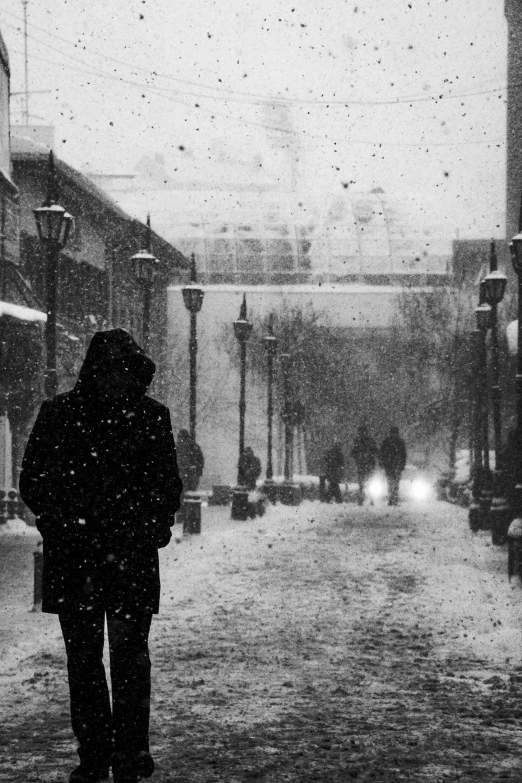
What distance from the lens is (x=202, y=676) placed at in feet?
26.4

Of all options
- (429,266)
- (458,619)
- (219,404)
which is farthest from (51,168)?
(429,266)

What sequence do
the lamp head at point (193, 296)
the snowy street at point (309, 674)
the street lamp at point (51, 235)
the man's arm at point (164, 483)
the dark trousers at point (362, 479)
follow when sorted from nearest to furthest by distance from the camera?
the man's arm at point (164, 483)
the snowy street at point (309, 674)
the street lamp at point (51, 235)
the lamp head at point (193, 296)
the dark trousers at point (362, 479)

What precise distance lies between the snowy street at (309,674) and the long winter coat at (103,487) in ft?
3.08

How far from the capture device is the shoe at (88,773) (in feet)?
16.4

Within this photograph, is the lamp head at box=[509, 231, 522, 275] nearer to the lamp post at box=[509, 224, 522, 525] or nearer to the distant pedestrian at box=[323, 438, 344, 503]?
the lamp post at box=[509, 224, 522, 525]

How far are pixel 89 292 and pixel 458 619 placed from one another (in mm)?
29636

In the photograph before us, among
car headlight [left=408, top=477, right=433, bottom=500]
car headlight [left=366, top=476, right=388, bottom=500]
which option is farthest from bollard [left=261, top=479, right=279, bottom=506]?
car headlight [left=366, top=476, right=388, bottom=500]

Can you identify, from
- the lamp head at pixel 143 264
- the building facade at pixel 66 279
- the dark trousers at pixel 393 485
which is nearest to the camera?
the lamp head at pixel 143 264

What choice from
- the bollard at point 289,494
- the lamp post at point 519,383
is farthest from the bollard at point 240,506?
the lamp post at point 519,383

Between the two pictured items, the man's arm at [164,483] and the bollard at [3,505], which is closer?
the man's arm at [164,483]

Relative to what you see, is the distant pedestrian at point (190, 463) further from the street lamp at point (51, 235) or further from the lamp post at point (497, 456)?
the street lamp at point (51, 235)

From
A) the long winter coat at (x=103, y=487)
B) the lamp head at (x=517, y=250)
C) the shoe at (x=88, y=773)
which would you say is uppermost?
the lamp head at (x=517, y=250)

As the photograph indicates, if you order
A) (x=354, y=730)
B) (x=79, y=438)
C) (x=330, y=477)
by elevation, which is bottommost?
(x=330, y=477)

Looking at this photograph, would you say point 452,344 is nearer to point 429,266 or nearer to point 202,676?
point 429,266
